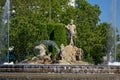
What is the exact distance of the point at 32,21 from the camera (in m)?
54.2

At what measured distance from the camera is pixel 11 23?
177ft

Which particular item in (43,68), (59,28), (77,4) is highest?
(77,4)

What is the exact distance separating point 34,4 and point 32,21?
4.03 metres

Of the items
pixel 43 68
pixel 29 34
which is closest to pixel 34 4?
pixel 29 34

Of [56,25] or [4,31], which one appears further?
[4,31]

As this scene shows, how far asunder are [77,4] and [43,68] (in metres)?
34.1

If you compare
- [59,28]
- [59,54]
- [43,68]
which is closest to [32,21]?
[59,28]

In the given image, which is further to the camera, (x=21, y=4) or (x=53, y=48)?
(x=21, y=4)

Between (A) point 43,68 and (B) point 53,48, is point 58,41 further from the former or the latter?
(A) point 43,68

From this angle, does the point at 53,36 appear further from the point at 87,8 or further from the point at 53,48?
the point at 87,8

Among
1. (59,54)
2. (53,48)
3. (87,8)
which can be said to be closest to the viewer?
(59,54)

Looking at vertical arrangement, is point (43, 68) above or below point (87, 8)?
below

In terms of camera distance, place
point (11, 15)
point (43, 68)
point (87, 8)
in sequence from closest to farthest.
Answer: point (43, 68) < point (11, 15) < point (87, 8)

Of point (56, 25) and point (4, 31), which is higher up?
point (56, 25)
